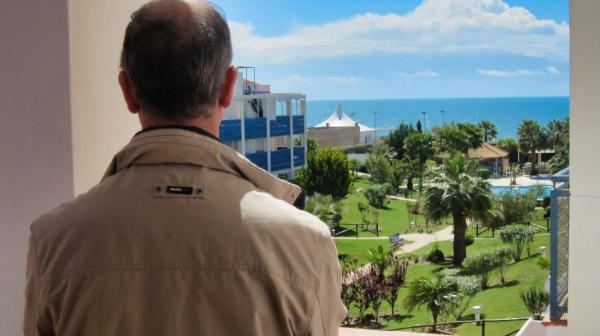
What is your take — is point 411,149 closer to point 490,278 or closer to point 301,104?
point 490,278

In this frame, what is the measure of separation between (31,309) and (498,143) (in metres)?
10.7

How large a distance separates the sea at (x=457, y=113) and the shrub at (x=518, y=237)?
191 centimetres

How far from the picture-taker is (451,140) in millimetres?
11148

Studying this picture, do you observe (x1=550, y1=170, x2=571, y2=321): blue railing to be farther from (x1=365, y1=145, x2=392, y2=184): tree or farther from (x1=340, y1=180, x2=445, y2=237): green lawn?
(x1=365, y1=145, x2=392, y2=184): tree

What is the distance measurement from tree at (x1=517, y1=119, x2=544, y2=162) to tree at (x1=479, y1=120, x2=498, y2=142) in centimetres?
108

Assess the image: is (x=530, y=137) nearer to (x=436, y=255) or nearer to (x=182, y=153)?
(x=436, y=255)

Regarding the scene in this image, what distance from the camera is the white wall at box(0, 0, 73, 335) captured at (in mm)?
1404

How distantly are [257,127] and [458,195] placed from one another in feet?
17.0

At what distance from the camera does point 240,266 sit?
23.9 inches

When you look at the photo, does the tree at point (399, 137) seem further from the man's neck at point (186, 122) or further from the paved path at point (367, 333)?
the man's neck at point (186, 122)

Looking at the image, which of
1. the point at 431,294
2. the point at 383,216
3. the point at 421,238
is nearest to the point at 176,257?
the point at 431,294

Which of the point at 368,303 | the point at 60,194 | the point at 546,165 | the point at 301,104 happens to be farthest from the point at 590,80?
the point at 546,165

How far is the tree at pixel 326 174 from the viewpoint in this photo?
8445 millimetres

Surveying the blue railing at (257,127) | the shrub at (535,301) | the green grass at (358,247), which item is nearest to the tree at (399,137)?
the green grass at (358,247)
